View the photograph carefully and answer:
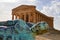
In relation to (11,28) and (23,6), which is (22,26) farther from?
(23,6)

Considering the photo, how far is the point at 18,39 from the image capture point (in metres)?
2.73

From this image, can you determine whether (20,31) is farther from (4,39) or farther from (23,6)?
(23,6)

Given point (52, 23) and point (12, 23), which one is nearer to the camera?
point (12, 23)

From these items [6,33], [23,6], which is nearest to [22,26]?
[6,33]

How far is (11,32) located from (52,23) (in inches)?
451

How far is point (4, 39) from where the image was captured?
2.72 m

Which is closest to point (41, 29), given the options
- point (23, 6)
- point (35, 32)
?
point (35, 32)

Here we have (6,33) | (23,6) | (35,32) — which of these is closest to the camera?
(6,33)

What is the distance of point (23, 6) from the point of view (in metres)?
13.4

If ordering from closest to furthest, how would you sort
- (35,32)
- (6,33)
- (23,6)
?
(6,33)
(35,32)
(23,6)

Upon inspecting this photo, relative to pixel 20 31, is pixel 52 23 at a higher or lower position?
lower

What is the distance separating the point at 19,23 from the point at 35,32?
34cm

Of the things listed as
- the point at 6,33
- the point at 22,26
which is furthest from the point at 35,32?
the point at 6,33

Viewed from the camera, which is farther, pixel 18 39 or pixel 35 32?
pixel 35 32
